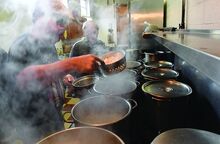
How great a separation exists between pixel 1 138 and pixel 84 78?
973 millimetres

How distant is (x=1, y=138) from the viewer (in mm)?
1855

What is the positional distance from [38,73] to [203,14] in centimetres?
175

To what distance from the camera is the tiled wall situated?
1.72 m

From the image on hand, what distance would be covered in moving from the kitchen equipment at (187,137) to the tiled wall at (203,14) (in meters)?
1.13

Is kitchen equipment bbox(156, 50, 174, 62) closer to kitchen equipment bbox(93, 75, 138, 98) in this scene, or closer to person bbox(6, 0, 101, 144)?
kitchen equipment bbox(93, 75, 138, 98)

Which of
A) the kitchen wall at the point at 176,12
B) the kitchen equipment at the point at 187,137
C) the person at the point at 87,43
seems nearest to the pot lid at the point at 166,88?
the kitchen equipment at the point at 187,137

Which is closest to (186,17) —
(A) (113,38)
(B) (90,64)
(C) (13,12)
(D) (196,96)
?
(D) (196,96)

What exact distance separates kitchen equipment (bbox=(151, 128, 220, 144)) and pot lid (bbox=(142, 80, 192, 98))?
37cm

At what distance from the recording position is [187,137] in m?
0.86

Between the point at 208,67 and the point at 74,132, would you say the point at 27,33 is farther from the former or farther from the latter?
the point at 208,67

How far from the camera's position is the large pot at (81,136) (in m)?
0.86

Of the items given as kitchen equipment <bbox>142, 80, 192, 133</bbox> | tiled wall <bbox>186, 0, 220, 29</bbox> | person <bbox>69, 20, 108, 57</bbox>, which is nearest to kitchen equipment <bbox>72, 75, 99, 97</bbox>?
kitchen equipment <bbox>142, 80, 192, 133</bbox>

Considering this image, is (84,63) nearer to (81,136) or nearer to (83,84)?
(81,136)

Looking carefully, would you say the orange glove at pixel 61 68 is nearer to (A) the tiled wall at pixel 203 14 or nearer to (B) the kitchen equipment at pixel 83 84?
(B) the kitchen equipment at pixel 83 84
